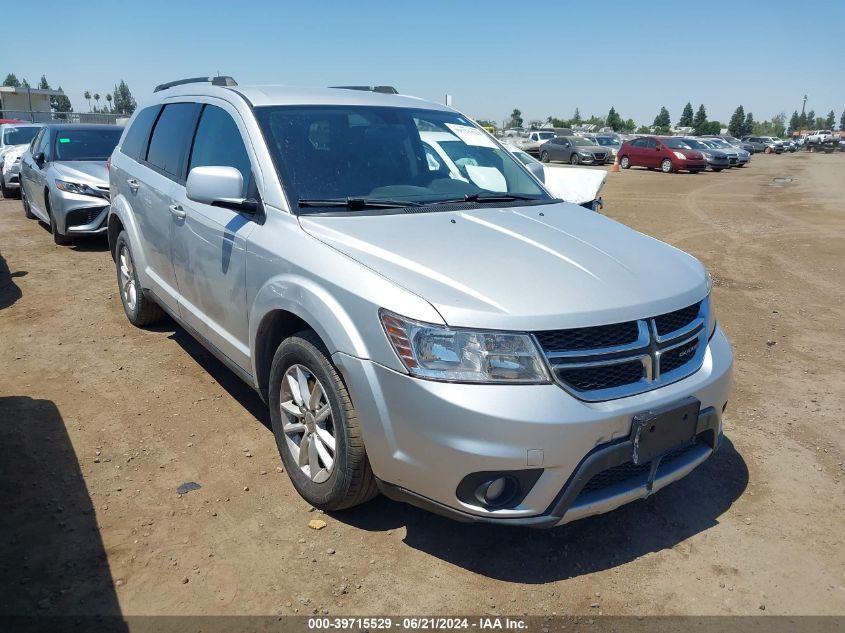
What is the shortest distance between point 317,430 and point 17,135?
17.4 metres

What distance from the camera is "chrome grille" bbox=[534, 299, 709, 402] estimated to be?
8.52ft

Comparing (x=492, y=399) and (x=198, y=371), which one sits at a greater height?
(x=492, y=399)

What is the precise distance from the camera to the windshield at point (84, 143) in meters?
9.81

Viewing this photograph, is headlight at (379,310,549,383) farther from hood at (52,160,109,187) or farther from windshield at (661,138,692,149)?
windshield at (661,138,692,149)

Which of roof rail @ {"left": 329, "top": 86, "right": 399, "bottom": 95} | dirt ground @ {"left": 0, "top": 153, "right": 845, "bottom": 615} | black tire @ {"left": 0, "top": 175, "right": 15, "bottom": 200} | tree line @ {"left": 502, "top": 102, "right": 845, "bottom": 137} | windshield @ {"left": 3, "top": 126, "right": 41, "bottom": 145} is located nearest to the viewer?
dirt ground @ {"left": 0, "top": 153, "right": 845, "bottom": 615}

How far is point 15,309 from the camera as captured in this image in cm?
657

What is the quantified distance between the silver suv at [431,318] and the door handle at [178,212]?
26 mm

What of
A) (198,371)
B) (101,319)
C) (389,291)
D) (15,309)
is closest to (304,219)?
(389,291)

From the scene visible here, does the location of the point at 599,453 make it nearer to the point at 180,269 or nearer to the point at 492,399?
the point at 492,399

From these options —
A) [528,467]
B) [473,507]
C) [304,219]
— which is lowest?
[473,507]

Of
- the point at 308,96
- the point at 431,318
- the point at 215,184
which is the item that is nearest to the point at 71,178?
the point at 308,96

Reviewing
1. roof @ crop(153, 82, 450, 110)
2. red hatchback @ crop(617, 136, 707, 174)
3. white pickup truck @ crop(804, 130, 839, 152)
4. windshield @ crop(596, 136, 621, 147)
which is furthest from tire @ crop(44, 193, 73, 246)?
white pickup truck @ crop(804, 130, 839, 152)

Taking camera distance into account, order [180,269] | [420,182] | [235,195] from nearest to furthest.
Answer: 1. [235,195]
2. [420,182]
3. [180,269]

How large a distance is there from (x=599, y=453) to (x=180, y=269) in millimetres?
3010
